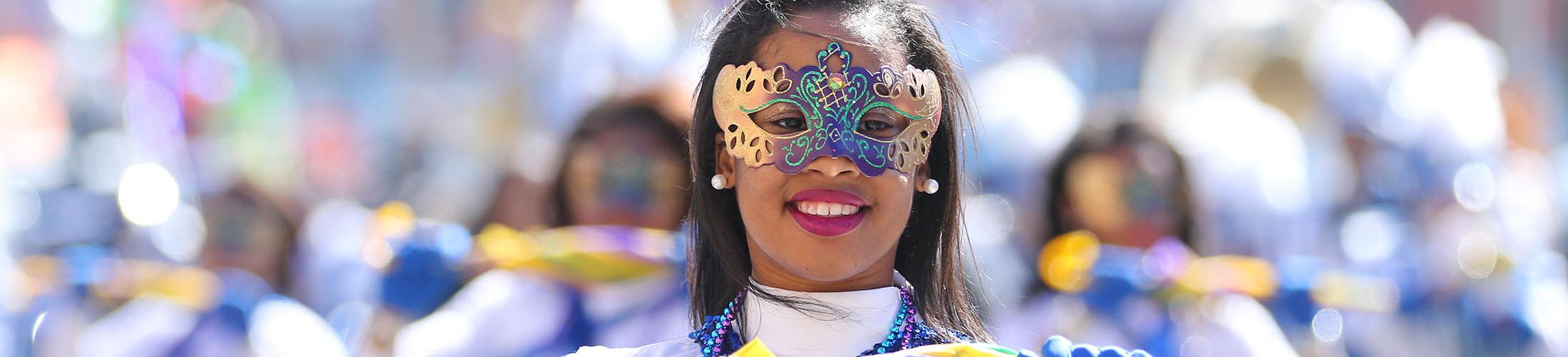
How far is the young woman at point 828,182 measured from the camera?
216 cm

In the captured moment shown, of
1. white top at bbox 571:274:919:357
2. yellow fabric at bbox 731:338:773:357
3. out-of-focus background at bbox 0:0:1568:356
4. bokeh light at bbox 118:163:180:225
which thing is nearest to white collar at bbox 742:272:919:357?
white top at bbox 571:274:919:357

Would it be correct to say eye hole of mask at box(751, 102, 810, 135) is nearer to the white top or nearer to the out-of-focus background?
the white top

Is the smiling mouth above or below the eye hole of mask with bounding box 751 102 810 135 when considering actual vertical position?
below

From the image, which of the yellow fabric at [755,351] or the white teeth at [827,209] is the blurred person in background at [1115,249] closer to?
the white teeth at [827,209]

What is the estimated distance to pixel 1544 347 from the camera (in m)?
5.46

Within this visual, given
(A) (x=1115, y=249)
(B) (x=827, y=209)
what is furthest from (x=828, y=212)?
(A) (x=1115, y=249)

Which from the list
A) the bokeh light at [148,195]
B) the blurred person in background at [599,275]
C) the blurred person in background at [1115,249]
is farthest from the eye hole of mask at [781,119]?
the bokeh light at [148,195]

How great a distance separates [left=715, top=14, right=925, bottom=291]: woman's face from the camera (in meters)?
2.15

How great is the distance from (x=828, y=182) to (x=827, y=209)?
0.03 metres

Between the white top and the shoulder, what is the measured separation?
0.05ft

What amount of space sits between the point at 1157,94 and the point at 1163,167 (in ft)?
7.19

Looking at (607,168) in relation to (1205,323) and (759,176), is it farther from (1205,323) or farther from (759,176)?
(759,176)

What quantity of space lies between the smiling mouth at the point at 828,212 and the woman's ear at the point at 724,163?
0.43ft

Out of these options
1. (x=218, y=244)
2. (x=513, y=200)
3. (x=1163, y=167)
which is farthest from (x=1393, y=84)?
(x=218, y=244)
